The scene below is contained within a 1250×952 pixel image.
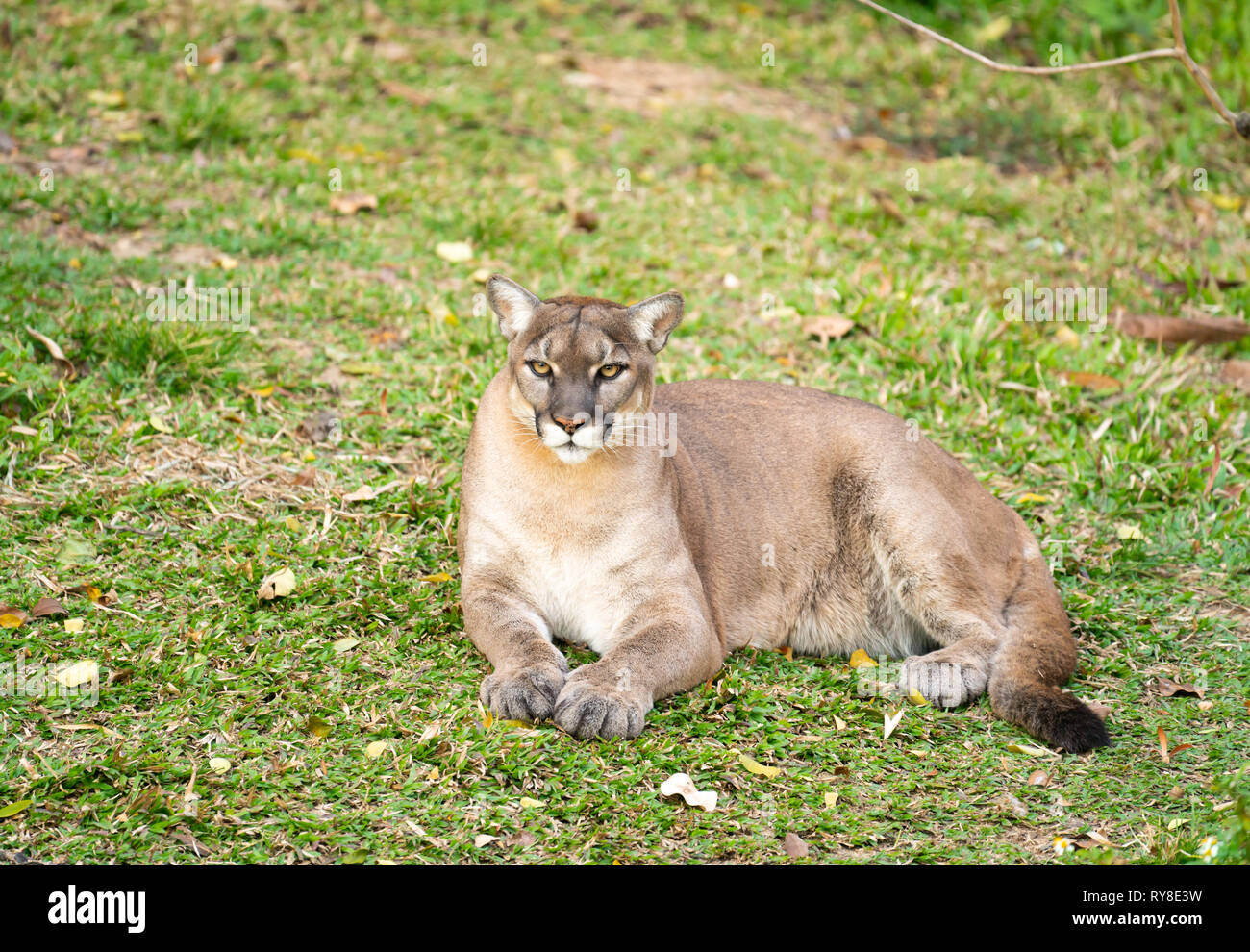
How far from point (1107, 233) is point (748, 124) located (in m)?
2.96

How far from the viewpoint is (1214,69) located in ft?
36.1

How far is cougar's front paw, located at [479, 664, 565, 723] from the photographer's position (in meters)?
4.32

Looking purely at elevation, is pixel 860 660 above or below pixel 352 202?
below

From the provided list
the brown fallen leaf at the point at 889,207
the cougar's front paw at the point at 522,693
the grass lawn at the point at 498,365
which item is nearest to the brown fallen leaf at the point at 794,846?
the grass lawn at the point at 498,365

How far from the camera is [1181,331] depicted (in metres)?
7.90

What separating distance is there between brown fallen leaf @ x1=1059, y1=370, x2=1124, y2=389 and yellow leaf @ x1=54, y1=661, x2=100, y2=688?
5.35 metres

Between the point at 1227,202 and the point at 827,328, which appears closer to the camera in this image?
the point at 827,328

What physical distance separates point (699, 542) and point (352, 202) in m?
4.21

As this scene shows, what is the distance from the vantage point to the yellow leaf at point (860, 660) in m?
5.23

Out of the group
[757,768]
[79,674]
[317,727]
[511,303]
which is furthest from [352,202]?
[757,768]

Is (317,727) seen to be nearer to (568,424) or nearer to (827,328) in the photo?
(568,424)

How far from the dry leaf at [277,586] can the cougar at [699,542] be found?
71 cm

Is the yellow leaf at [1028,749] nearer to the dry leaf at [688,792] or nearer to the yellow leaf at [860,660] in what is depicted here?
the yellow leaf at [860,660]

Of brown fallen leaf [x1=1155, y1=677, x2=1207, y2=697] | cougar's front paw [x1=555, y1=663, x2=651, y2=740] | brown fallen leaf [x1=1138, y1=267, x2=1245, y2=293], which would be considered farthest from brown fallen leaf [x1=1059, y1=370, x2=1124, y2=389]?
cougar's front paw [x1=555, y1=663, x2=651, y2=740]
